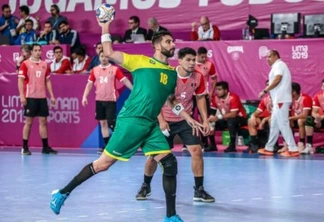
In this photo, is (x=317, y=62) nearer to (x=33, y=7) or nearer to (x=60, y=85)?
(x=60, y=85)

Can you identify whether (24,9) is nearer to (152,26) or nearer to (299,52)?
(152,26)

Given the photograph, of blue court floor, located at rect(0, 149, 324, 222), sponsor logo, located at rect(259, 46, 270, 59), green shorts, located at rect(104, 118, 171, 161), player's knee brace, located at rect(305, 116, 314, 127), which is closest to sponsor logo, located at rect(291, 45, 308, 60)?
sponsor logo, located at rect(259, 46, 270, 59)

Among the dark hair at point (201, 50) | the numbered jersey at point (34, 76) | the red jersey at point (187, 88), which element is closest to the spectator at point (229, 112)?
the dark hair at point (201, 50)

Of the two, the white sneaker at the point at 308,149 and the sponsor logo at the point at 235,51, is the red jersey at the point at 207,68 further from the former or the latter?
the white sneaker at the point at 308,149

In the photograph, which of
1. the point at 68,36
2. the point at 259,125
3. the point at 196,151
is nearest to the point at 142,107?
the point at 196,151

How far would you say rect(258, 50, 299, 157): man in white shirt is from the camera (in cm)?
1781

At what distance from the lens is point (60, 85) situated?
20625 millimetres

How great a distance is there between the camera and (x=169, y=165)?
9148 mm

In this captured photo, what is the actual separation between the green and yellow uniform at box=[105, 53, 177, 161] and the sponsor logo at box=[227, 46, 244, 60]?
10661 mm

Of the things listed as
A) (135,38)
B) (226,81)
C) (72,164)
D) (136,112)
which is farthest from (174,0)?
(136,112)

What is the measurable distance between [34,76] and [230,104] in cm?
435

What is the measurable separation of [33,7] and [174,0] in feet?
14.9

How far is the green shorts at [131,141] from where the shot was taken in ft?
30.3

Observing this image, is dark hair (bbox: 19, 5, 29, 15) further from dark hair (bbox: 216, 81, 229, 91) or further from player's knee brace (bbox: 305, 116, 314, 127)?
player's knee brace (bbox: 305, 116, 314, 127)
